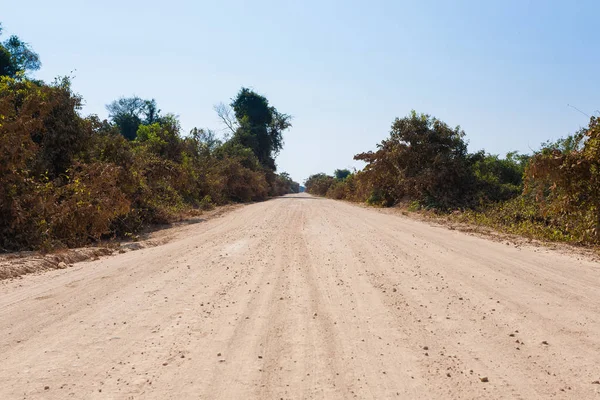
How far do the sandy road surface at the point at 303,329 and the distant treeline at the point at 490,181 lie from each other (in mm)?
4243

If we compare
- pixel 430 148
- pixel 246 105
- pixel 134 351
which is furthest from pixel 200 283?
pixel 246 105

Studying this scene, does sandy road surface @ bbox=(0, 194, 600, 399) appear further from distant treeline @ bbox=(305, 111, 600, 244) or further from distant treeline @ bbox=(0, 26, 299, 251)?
distant treeline @ bbox=(305, 111, 600, 244)

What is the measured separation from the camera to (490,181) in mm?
22141

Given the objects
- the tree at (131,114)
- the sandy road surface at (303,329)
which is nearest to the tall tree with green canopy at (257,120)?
the tree at (131,114)

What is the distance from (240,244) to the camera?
9.79 meters

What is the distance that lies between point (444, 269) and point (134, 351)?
5.20m

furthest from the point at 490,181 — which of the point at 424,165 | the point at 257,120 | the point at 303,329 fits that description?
the point at 257,120

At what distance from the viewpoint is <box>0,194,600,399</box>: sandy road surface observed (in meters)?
3.21

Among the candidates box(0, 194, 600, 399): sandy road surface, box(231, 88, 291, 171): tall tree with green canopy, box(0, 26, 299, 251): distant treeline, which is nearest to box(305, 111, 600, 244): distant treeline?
box(0, 194, 600, 399): sandy road surface

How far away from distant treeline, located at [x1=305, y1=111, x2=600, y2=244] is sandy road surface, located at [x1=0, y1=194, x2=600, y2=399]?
4243mm

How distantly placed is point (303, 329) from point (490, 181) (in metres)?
20.5

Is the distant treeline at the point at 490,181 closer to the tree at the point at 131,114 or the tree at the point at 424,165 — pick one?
the tree at the point at 424,165

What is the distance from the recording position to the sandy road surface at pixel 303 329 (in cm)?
321

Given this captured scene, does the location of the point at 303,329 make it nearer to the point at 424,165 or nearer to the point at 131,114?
the point at 424,165
